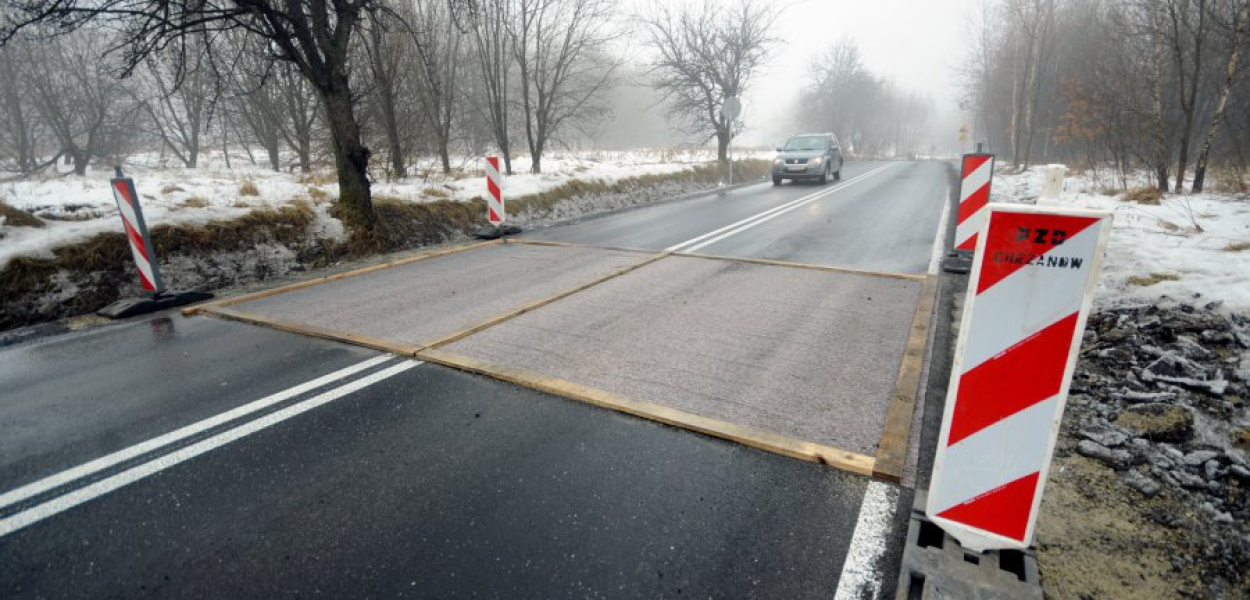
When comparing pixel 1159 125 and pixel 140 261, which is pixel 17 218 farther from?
pixel 1159 125

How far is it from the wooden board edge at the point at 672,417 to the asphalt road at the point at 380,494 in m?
0.06

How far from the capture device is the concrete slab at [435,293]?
201 inches

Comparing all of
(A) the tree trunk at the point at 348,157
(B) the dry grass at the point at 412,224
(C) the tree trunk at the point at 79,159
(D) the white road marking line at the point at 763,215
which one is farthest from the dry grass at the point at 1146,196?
(C) the tree trunk at the point at 79,159

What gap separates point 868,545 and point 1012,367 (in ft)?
3.04

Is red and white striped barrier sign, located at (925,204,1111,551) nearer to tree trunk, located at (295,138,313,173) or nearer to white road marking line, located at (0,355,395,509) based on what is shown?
white road marking line, located at (0,355,395,509)

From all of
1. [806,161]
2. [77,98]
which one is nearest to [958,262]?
[806,161]

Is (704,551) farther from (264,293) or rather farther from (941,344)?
(264,293)

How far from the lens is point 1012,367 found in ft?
6.35

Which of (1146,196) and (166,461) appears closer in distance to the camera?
(166,461)

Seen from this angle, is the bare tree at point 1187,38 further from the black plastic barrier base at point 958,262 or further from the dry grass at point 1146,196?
the black plastic barrier base at point 958,262

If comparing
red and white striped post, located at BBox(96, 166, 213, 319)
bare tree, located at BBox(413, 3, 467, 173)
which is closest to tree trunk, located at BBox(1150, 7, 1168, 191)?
bare tree, located at BBox(413, 3, 467, 173)

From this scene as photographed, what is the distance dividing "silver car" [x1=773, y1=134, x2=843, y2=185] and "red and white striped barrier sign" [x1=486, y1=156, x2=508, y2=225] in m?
13.1

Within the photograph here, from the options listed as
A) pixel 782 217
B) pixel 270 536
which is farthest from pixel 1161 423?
pixel 782 217

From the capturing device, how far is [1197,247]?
6.01m
